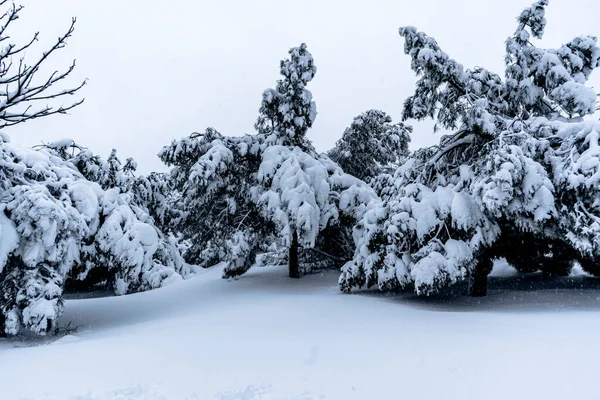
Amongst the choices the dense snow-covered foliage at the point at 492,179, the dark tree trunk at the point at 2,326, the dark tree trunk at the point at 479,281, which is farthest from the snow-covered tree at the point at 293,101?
the dark tree trunk at the point at 2,326

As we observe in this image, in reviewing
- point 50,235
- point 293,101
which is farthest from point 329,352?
point 293,101

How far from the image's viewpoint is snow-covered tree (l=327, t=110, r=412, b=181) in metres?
17.3

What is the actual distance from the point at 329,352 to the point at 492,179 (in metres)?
4.02

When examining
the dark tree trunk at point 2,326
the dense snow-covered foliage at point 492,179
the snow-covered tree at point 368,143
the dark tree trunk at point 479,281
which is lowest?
the dark tree trunk at point 2,326

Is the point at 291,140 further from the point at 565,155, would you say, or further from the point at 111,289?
the point at 111,289

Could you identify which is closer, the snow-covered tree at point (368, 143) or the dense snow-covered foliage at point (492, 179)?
the dense snow-covered foliage at point (492, 179)

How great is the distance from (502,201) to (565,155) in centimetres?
176

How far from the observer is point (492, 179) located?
7.23 metres

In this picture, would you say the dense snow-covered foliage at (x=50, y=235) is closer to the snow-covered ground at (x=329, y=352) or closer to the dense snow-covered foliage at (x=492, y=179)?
the snow-covered ground at (x=329, y=352)

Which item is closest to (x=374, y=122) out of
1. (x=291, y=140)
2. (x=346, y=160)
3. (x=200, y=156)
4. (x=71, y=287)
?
(x=346, y=160)

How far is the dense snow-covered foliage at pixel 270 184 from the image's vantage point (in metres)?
9.98

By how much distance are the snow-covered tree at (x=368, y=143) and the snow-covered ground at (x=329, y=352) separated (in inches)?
371

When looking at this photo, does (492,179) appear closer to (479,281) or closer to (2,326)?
(479,281)

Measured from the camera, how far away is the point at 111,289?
48.6ft
